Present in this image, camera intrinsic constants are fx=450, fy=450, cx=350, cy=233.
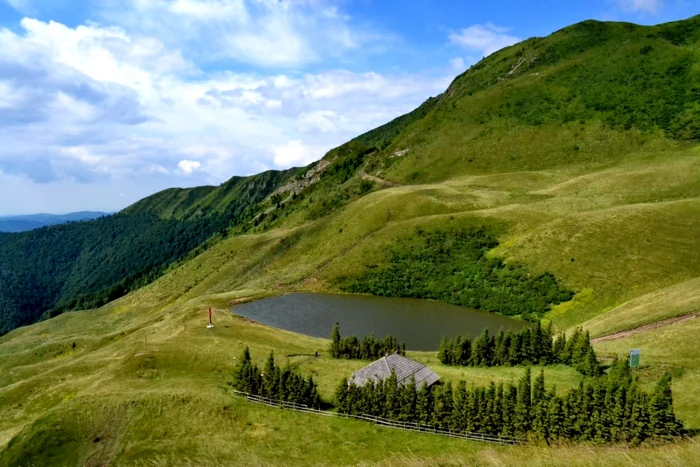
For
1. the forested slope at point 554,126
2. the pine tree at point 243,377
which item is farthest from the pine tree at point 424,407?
the forested slope at point 554,126

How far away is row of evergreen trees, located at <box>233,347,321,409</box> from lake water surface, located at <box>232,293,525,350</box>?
73.4ft

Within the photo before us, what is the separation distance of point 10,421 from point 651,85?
605 feet

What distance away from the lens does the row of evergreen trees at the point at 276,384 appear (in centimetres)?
3984

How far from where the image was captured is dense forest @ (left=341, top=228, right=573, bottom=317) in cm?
7256

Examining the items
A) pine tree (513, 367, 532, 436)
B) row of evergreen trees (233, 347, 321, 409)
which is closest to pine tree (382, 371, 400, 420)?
row of evergreen trees (233, 347, 321, 409)

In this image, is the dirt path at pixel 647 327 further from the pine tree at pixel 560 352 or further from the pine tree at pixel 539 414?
the pine tree at pixel 539 414

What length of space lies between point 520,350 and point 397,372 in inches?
551

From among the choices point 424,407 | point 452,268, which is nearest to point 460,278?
point 452,268

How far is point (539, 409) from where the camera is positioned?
30031 mm

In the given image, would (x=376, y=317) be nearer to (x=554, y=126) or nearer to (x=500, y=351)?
(x=500, y=351)

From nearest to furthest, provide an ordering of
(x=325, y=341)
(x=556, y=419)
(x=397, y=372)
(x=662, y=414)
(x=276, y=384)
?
(x=662, y=414) → (x=556, y=419) → (x=397, y=372) → (x=276, y=384) → (x=325, y=341)

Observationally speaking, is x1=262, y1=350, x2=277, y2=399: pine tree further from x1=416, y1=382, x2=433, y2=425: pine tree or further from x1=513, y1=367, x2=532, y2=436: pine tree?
x1=513, y1=367, x2=532, y2=436: pine tree

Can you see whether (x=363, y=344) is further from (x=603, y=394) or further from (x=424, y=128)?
(x=424, y=128)

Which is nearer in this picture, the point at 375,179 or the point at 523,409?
the point at 523,409
